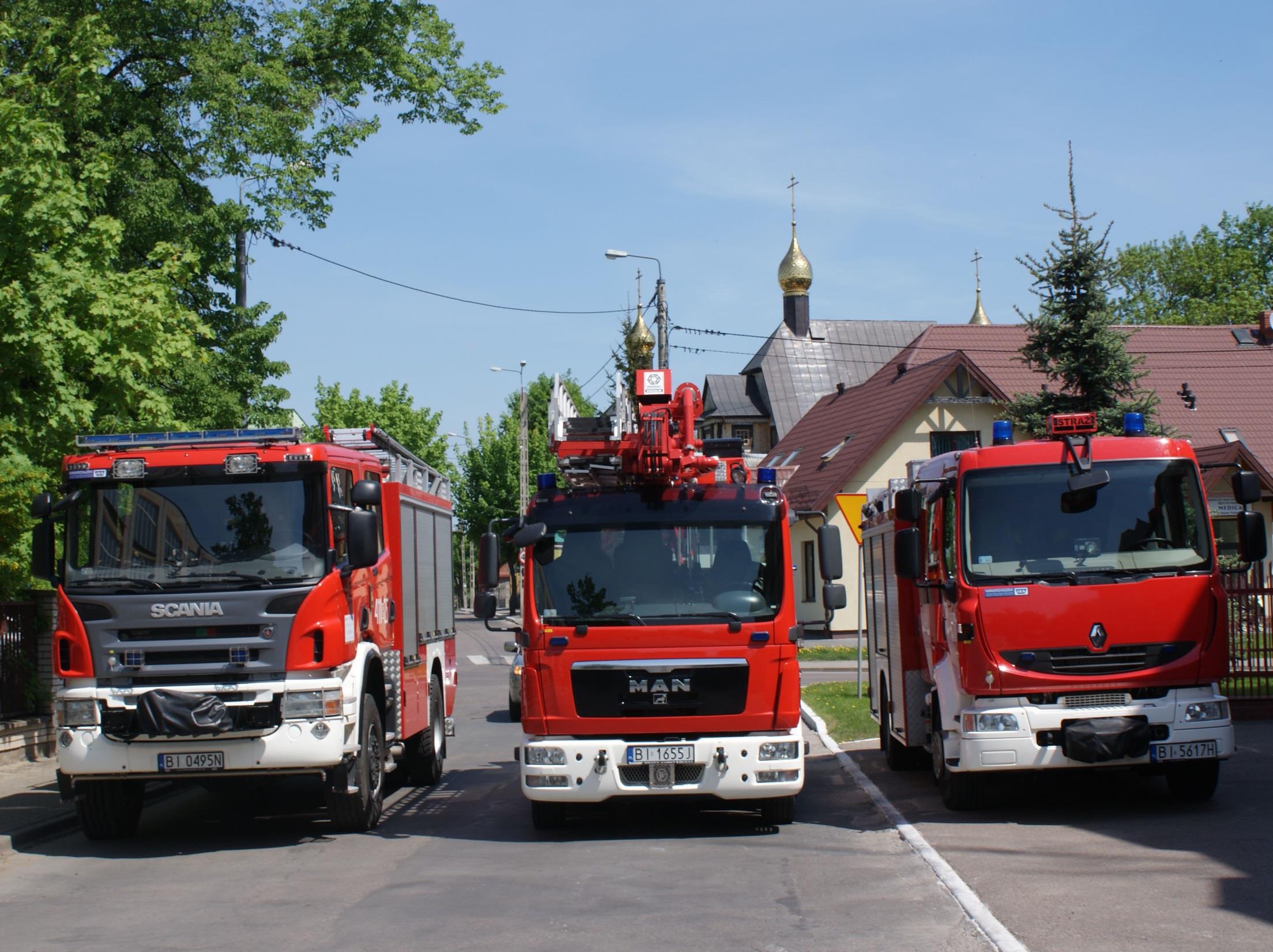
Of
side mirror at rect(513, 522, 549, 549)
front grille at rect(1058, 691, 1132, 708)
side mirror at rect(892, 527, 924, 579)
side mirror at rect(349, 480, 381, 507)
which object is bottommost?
front grille at rect(1058, 691, 1132, 708)

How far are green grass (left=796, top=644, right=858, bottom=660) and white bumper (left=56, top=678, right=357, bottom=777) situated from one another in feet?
77.5

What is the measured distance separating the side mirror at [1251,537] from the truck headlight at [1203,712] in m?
1.31

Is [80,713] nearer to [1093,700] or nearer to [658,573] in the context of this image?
[658,573]

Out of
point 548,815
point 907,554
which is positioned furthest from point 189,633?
point 907,554

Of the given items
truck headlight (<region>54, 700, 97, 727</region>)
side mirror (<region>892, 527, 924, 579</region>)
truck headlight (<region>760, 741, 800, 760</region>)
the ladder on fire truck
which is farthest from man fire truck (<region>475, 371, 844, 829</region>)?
truck headlight (<region>54, 700, 97, 727</region>)

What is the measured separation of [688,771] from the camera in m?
10.4

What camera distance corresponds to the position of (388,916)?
7973 millimetres

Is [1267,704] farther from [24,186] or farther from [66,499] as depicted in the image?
[24,186]

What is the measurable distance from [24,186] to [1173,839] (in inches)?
471

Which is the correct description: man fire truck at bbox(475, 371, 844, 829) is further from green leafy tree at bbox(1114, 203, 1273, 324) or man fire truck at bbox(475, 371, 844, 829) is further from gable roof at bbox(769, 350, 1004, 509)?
green leafy tree at bbox(1114, 203, 1273, 324)

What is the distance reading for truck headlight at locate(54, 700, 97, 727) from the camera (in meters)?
10.4

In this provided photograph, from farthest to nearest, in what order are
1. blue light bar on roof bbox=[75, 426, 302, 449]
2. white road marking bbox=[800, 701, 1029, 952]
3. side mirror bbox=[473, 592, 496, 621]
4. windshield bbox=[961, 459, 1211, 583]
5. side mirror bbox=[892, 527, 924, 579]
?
side mirror bbox=[892, 527, 924, 579]
side mirror bbox=[473, 592, 496, 621]
blue light bar on roof bbox=[75, 426, 302, 449]
windshield bbox=[961, 459, 1211, 583]
white road marking bbox=[800, 701, 1029, 952]

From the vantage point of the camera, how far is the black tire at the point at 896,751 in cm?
1423

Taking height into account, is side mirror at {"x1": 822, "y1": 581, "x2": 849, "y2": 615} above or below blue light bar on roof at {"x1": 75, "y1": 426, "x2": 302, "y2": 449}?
below
